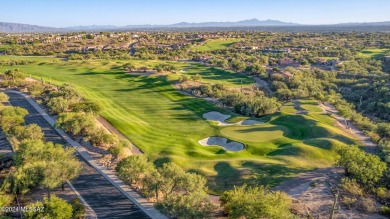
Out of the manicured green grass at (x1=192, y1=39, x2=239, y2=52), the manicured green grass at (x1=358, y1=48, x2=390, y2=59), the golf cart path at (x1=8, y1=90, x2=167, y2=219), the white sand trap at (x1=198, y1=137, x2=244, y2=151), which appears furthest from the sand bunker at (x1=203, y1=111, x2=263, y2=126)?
the manicured green grass at (x1=192, y1=39, x2=239, y2=52)

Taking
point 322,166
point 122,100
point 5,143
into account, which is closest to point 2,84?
point 122,100

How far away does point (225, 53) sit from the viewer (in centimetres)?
15262

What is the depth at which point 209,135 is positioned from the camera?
49406 mm

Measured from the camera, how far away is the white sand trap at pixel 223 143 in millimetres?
43919

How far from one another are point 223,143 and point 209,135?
4.02 meters

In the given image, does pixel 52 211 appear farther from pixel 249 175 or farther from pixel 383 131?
pixel 383 131

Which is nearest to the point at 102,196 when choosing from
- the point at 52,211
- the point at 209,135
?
the point at 52,211

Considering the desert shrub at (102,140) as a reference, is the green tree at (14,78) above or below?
above

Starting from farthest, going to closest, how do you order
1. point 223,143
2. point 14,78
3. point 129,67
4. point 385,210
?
point 129,67, point 14,78, point 223,143, point 385,210

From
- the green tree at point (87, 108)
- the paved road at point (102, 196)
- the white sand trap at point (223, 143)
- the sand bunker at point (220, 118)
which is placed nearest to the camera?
the paved road at point (102, 196)

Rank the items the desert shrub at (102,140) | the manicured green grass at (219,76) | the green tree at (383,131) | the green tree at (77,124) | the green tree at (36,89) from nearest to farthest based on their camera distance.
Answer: the desert shrub at (102,140) → the green tree at (77,124) → the green tree at (383,131) → the green tree at (36,89) → the manicured green grass at (219,76)

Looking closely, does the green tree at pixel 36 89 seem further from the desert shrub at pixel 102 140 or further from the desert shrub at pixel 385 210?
the desert shrub at pixel 385 210

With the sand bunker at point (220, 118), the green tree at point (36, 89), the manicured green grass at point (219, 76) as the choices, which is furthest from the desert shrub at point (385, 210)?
the green tree at point (36, 89)

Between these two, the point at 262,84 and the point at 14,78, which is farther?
the point at 262,84
